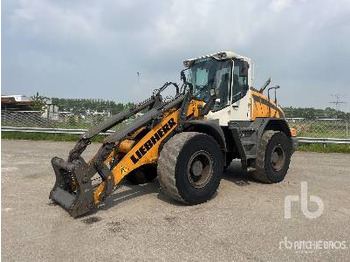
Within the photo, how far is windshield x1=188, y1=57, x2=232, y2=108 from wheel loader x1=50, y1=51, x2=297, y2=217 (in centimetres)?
2

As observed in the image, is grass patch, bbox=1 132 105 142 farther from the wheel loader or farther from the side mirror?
the side mirror

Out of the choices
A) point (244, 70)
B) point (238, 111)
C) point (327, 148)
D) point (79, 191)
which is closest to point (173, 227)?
point (79, 191)

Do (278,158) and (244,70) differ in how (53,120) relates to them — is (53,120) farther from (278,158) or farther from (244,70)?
(244,70)

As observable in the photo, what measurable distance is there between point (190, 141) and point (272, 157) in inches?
118

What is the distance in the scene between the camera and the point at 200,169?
6359 mm

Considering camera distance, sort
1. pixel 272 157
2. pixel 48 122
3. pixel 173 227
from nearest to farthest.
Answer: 1. pixel 173 227
2. pixel 272 157
3. pixel 48 122

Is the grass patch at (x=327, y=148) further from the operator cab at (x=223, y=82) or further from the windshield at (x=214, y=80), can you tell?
the windshield at (x=214, y=80)

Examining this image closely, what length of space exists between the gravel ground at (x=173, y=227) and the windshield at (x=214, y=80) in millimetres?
1927

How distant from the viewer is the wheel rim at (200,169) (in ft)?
20.2

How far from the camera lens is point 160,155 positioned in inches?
234

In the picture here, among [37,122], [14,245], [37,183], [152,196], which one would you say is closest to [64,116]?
[37,122]

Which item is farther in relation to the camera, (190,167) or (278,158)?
(278,158)

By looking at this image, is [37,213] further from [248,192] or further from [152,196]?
[248,192]

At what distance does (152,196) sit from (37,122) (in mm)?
14833
